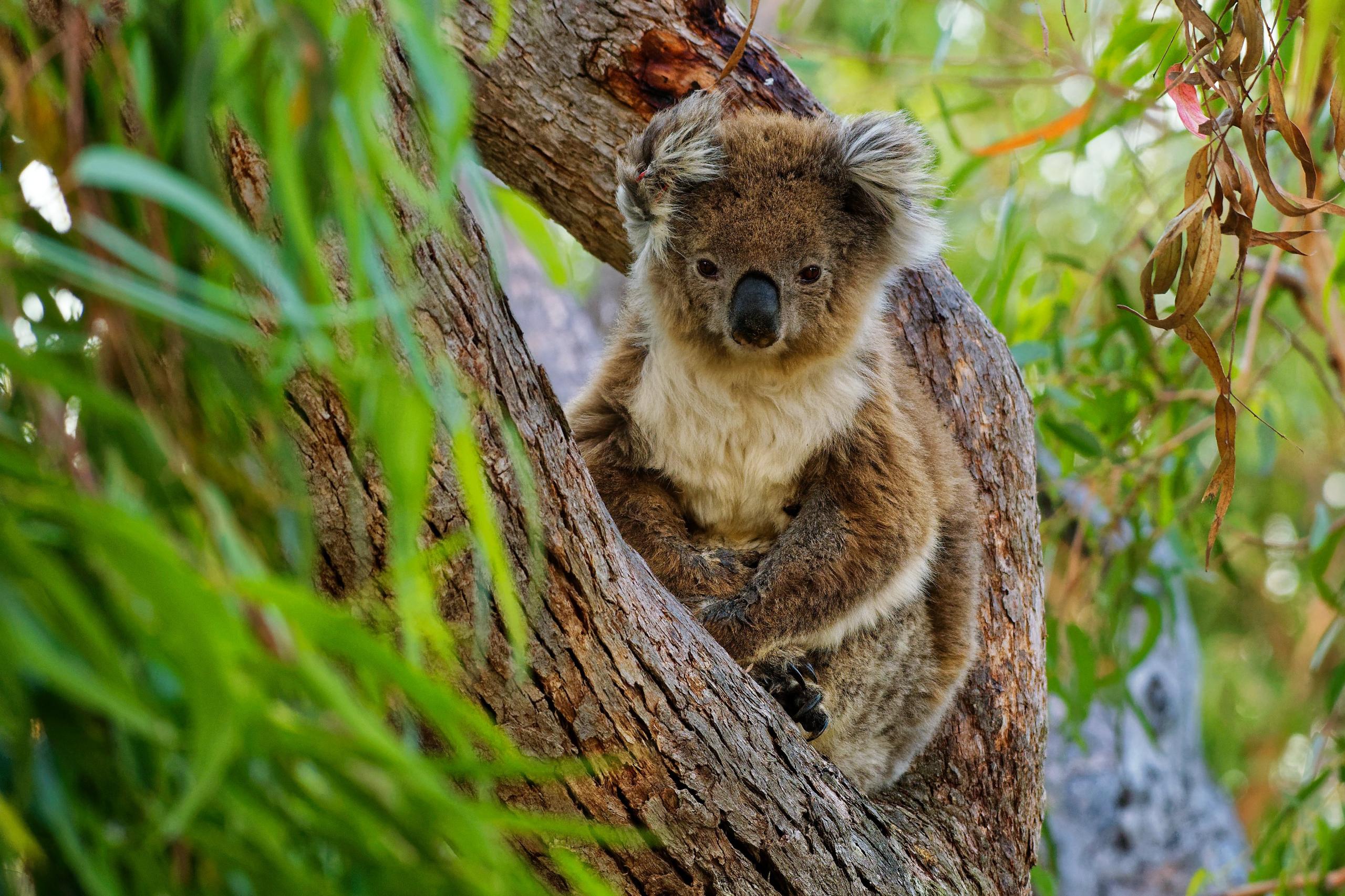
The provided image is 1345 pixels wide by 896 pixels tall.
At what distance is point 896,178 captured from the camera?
9.00 ft

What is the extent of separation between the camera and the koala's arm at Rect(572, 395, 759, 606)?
2643 mm

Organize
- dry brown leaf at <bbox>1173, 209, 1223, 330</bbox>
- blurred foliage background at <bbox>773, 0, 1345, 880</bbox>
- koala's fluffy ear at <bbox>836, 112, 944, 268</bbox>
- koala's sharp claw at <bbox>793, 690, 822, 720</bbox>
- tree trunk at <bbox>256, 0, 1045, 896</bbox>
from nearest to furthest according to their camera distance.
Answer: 1. tree trunk at <bbox>256, 0, 1045, 896</bbox>
2. dry brown leaf at <bbox>1173, 209, 1223, 330</bbox>
3. koala's sharp claw at <bbox>793, 690, 822, 720</bbox>
4. koala's fluffy ear at <bbox>836, 112, 944, 268</bbox>
5. blurred foliage background at <bbox>773, 0, 1345, 880</bbox>

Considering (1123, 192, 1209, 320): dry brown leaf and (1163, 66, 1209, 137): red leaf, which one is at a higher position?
(1163, 66, 1209, 137): red leaf

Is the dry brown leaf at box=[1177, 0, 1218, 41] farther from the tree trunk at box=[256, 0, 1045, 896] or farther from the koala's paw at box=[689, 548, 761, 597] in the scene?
the koala's paw at box=[689, 548, 761, 597]

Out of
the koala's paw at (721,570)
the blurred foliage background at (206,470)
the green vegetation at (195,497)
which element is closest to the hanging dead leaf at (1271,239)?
the blurred foliage background at (206,470)

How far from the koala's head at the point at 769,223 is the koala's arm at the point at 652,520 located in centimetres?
28

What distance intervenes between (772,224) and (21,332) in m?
1.94

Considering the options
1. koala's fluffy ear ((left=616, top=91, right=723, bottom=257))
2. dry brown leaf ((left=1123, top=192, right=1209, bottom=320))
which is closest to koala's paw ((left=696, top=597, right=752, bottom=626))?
koala's fluffy ear ((left=616, top=91, right=723, bottom=257))

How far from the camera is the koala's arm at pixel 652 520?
8.67 ft

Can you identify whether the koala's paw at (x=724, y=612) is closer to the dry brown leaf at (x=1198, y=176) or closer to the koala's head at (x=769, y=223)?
the koala's head at (x=769, y=223)

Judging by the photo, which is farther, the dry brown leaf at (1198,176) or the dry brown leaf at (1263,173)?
the dry brown leaf at (1198,176)

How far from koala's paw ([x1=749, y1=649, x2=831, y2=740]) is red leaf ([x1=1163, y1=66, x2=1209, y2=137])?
4.16ft

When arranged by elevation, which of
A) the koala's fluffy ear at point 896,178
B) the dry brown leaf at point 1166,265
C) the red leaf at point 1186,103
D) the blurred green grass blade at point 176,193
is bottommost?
the blurred green grass blade at point 176,193

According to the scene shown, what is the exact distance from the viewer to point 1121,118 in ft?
11.5
